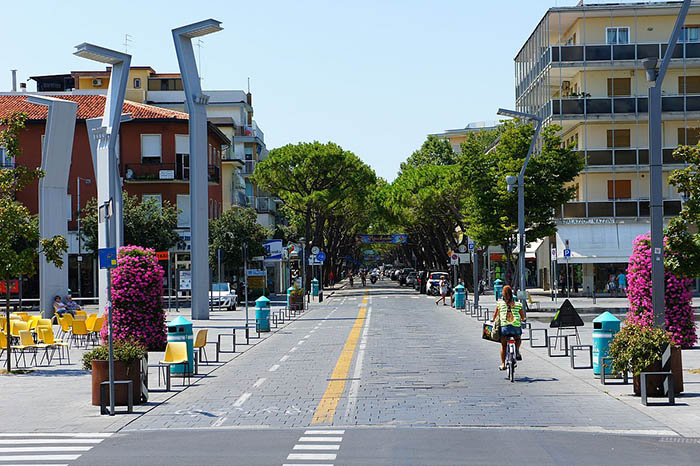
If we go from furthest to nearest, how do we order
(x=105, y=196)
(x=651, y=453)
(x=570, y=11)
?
(x=570, y=11), (x=105, y=196), (x=651, y=453)

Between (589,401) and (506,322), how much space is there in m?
3.42

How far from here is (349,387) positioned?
1800 centimetres

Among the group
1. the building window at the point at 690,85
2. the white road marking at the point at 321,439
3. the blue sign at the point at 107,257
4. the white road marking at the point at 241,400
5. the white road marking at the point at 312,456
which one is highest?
the building window at the point at 690,85

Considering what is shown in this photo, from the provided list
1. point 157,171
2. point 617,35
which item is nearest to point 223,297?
point 157,171

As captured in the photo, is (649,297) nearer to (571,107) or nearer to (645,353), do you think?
(645,353)

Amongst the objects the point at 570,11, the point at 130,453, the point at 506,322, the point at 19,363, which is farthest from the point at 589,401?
the point at 570,11

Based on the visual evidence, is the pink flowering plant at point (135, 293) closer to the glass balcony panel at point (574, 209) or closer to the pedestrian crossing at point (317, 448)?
the pedestrian crossing at point (317, 448)

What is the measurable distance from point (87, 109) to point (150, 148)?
5578mm

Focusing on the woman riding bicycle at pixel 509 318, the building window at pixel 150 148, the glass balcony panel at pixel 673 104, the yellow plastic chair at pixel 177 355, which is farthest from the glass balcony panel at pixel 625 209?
the yellow plastic chair at pixel 177 355

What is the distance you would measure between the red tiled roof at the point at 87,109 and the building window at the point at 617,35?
85.4 feet

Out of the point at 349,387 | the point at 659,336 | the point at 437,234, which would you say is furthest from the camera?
the point at 437,234

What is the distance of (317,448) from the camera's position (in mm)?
11570

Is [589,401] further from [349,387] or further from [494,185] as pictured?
[494,185]

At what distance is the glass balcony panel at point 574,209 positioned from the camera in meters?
61.4
